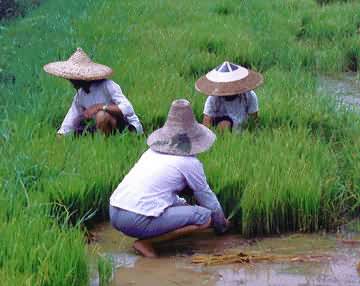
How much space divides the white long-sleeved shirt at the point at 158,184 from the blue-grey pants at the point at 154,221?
0.12 feet

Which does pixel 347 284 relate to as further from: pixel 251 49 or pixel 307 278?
pixel 251 49

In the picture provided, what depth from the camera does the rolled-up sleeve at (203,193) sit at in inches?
178

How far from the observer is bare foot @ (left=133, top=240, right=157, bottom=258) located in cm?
452

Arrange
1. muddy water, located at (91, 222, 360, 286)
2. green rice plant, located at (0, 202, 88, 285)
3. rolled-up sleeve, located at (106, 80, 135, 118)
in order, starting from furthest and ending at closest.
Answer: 1. rolled-up sleeve, located at (106, 80, 135, 118)
2. muddy water, located at (91, 222, 360, 286)
3. green rice plant, located at (0, 202, 88, 285)

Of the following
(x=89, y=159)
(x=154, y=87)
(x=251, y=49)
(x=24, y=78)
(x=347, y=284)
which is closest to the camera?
(x=347, y=284)

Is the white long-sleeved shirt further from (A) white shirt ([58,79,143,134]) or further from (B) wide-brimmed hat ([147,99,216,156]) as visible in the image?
(A) white shirt ([58,79,143,134])

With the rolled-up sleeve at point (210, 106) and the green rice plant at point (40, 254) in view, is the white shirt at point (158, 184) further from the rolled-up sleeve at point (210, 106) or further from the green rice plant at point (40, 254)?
the rolled-up sleeve at point (210, 106)

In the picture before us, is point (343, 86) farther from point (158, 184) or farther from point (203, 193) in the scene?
point (158, 184)

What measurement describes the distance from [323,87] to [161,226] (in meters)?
4.13

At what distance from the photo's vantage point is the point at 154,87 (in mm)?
7090

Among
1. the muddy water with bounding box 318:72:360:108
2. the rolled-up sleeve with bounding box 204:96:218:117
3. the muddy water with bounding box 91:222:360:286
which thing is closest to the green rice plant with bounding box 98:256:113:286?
the muddy water with bounding box 91:222:360:286

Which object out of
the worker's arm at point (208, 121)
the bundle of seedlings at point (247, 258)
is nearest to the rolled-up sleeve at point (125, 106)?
the worker's arm at point (208, 121)

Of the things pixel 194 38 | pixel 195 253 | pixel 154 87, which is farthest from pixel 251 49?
pixel 195 253

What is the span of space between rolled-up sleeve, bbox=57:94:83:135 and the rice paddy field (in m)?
0.13
